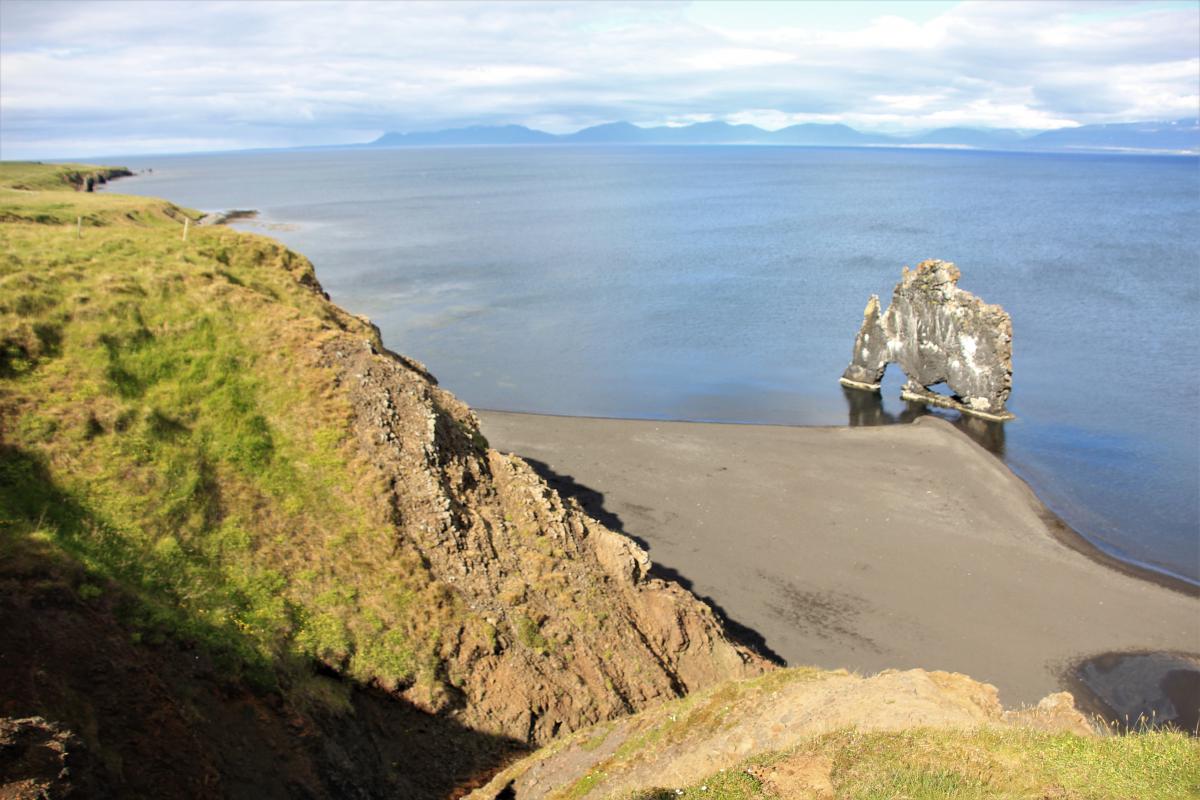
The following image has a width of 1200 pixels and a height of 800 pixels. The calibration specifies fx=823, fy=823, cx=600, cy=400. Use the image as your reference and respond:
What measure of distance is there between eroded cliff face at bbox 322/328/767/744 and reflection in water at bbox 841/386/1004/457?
36.9m

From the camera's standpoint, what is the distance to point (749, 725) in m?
17.9

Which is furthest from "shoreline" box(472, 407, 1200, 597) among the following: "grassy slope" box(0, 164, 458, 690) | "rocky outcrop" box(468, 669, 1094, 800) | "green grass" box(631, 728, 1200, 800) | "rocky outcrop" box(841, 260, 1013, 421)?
"grassy slope" box(0, 164, 458, 690)

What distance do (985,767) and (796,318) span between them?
74.1 meters

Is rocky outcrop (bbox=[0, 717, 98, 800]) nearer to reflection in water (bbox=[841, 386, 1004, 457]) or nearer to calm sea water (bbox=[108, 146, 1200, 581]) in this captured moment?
calm sea water (bbox=[108, 146, 1200, 581])

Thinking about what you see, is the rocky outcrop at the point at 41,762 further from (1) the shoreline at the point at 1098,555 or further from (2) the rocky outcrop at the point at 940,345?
(2) the rocky outcrop at the point at 940,345

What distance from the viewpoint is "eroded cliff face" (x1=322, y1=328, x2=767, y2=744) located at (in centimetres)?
2125

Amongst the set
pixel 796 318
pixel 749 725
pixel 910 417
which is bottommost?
pixel 910 417

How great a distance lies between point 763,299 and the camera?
9375cm

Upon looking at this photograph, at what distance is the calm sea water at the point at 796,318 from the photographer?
53125mm

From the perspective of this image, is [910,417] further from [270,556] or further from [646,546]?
[270,556]

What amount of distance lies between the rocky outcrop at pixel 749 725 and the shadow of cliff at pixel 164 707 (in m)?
2.22

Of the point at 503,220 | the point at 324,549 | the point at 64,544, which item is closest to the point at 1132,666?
the point at 324,549

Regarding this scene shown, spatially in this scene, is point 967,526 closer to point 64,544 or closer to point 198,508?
point 198,508

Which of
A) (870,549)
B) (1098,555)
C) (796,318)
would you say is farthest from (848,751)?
(796,318)
